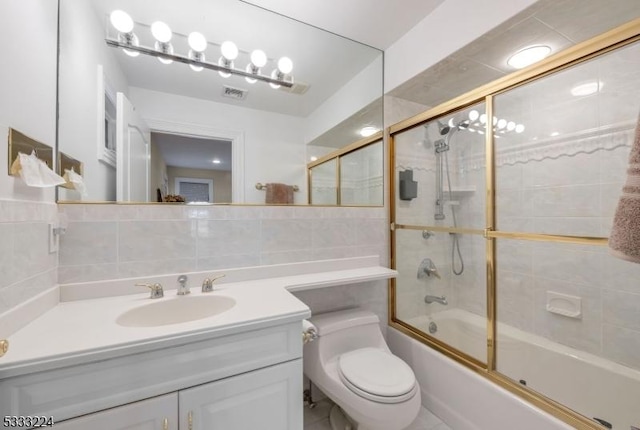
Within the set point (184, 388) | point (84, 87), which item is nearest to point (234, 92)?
point (84, 87)

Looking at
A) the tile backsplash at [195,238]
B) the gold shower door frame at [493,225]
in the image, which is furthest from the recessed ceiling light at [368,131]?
the tile backsplash at [195,238]

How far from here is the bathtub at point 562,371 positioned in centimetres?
120

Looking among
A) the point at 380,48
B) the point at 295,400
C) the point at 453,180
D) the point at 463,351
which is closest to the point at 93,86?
the point at 295,400

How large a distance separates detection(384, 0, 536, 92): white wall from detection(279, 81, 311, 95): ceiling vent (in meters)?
0.61

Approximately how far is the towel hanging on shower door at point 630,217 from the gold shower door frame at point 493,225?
531 mm

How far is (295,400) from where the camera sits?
3.14 feet

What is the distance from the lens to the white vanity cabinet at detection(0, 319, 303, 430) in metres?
0.67

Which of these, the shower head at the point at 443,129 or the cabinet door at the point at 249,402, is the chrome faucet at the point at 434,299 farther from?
the cabinet door at the point at 249,402

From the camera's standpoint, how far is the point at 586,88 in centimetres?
143

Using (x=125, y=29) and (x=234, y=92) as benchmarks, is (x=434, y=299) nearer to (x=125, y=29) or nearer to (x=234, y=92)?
(x=234, y=92)

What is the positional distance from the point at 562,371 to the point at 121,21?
2.90 m

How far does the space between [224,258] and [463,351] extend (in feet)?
4.82

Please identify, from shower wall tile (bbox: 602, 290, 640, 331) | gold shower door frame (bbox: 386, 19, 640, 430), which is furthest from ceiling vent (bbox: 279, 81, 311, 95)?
shower wall tile (bbox: 602, 290, 640, 331)

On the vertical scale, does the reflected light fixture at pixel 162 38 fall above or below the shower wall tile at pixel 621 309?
above
